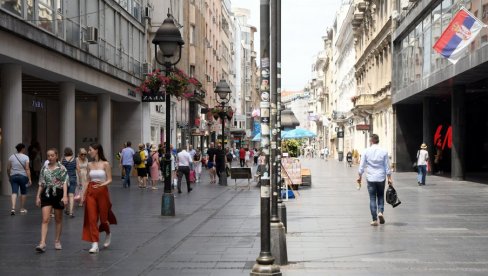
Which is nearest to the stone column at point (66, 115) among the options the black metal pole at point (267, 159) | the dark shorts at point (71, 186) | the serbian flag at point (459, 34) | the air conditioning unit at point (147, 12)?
the dark shorts at point (71, 186)

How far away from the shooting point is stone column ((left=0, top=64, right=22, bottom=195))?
21.5m

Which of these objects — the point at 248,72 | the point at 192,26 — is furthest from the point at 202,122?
the point at 248,72

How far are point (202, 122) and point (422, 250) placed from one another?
5223 cm

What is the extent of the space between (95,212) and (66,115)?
18.0 m

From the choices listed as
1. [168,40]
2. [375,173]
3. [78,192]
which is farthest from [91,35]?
[375,173]

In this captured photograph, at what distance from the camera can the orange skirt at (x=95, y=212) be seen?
1034cm

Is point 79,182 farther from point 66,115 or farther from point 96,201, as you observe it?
point 66,115

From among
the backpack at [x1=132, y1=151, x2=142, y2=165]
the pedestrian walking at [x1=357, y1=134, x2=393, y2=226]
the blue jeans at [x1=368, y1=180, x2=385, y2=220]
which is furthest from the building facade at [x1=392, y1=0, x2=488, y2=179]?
the backpack at [x1=132, y1=151, x2=142, y2=165]

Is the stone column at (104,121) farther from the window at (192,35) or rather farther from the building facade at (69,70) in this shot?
the window at (192,35)

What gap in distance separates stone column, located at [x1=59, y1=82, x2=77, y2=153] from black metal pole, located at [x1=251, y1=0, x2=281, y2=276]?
20.4m

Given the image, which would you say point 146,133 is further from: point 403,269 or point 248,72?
point 248,72

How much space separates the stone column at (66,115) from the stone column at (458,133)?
16.6 metres

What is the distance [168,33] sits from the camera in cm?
1596

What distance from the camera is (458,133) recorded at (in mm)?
30219
